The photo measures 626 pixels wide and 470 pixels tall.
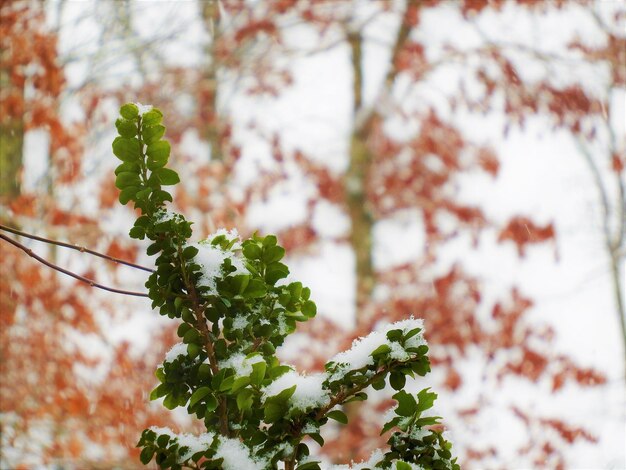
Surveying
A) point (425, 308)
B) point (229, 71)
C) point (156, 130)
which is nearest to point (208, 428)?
point (156, 130)

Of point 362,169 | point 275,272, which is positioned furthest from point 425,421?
point 362,169

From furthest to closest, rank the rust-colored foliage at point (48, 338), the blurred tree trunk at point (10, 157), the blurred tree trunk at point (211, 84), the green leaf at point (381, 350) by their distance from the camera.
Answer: the blurred tree trunk at point (211, 84) < the blurred tree trunk at point (10, 157) < the rust-colored foliage at point (48, 338) < the green leaf at point (381, 350)

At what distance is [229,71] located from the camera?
6.54 m

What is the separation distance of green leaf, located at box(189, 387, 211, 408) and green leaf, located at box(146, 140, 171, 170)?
0.38 metres

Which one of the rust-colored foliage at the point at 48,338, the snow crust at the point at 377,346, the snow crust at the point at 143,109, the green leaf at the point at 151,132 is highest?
the rust-colored foliage at the point at 48,338

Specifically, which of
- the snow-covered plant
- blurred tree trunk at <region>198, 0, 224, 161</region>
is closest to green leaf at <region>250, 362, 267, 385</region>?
the snow-covered plant

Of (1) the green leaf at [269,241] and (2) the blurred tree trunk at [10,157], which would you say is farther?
(2) the blurred tree trunk at [10,157]

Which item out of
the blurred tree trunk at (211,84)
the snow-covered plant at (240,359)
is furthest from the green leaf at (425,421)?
the blurred tree trunk at (211,84)

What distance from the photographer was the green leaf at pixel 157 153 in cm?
105

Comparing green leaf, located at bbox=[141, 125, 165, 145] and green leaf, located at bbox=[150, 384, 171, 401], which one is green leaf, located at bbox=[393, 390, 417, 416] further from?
green leaf, located at bbox=[141, 125, 165, 145]

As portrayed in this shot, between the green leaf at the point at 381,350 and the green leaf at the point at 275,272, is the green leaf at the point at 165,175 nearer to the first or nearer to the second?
the green leaf at the point at 275,272

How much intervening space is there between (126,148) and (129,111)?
0.06 m

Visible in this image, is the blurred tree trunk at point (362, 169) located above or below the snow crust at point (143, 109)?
above

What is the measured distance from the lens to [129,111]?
1.03 meters
